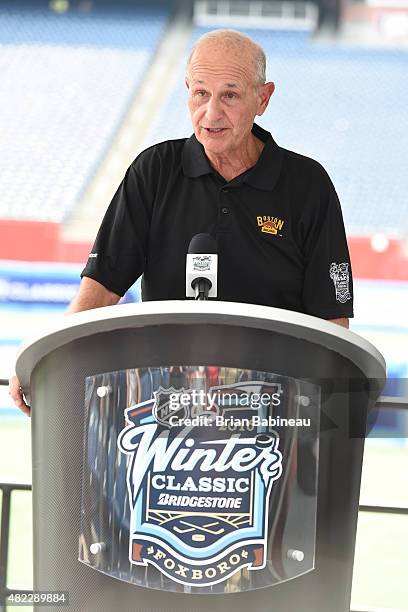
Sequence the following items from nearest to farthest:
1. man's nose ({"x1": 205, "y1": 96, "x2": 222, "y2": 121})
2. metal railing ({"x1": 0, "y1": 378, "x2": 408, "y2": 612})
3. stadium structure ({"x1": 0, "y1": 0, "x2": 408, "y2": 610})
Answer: metal railing ({"x1": 0, "y1": 378, "x2": 408, "y2": 612}) < man's nose ({"x1": 205, "y1": 96, "x2": 222, "y2": 121}) < stadium structure ({"x1": 0, "y1": 0, "x2": 408, "y2": 610})

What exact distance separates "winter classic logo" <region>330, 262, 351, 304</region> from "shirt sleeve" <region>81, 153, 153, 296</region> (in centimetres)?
27

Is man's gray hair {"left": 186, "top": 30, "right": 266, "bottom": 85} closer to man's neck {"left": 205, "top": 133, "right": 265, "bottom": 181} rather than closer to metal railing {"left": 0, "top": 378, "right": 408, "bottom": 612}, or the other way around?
man's neck {"left": 205, "top": 133, "right": 265, "bottom": 181}

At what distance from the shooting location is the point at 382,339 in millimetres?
7551

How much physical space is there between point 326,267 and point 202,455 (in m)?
0.44

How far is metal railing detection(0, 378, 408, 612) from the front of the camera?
1.12m

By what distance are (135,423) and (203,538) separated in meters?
0.14

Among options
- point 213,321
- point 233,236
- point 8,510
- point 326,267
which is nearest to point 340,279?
point 326,267

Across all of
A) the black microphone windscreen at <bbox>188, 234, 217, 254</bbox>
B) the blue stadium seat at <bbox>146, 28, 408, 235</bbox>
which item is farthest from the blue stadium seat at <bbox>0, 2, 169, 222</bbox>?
the black microphone windscreen at <bbox>188, 234, 217, 254</bbox>

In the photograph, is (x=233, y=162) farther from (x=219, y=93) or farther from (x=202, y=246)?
(x=202, y=246)

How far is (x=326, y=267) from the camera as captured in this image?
134 cm

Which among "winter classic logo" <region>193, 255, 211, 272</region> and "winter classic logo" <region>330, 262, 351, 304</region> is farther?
"winter classic logo" <region>330, 262, 351, 304</region>

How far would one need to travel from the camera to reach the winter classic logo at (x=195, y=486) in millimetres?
984

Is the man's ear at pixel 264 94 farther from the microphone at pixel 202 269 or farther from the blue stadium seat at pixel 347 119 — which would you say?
the blue stadium seat at pixel 347 119

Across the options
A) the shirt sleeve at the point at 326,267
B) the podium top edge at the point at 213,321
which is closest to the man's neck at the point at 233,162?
the shirt sleeve at the point at 326,267
